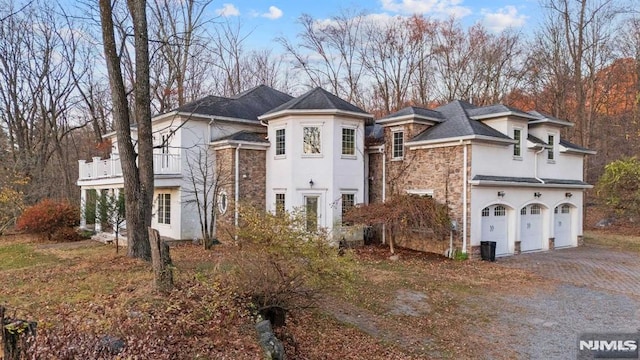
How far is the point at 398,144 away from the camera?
1720 cm

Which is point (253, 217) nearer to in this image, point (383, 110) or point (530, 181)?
point (530, 181)

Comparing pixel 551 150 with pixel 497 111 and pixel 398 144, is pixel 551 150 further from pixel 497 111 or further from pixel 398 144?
pixel 398 144

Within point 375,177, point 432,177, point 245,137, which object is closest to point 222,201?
point 245,137

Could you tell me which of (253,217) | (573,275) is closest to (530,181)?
(573,275)

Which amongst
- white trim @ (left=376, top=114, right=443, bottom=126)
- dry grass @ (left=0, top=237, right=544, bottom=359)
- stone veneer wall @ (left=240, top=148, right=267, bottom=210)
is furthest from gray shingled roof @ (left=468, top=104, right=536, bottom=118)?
stone veneer wall @ (left=240, top=148, right=267, bottom=210)

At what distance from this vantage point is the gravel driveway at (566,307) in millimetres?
7062

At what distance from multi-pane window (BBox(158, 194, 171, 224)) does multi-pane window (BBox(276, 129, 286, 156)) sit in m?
5.36

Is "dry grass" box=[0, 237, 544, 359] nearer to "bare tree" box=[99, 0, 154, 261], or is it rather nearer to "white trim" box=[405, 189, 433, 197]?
"bare tree" box=[99, 0, 154, 261]

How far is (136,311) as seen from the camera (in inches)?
234

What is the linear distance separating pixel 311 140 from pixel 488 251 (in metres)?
7.69

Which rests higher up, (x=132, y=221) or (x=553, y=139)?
(x=553, y=139)

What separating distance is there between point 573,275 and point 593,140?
74.6ft

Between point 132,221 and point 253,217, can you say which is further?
point 132,221

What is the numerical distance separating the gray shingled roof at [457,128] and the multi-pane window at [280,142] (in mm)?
5194
